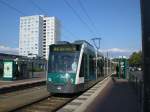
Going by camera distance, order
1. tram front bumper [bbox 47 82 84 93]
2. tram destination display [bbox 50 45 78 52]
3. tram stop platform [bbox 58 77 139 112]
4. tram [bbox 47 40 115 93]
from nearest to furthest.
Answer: tram stop platform [bbox 58 77 139 112] → tram front bumper [bbox 47 82 84 93] → tram [bbox 47 40 115 93] → tram destination display [bbox 50 45 78 52]

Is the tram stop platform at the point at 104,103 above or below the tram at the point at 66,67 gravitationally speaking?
below

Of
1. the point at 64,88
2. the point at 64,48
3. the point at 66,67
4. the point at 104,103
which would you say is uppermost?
the point at 64,48

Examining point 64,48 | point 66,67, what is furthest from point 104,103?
point 64,48

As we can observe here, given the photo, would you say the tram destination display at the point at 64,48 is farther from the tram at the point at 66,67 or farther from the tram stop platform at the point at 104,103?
the tram stop platform at the point at 104,103

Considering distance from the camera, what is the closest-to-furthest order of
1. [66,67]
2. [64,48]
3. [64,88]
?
[64,88]
[66,67]
[64,48]

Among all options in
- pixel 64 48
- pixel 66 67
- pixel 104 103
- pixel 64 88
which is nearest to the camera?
pixel 104 103

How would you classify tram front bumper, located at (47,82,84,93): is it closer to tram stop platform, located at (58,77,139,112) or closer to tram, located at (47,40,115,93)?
tram, located at (47,40,115,93)

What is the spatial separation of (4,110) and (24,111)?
2.53 feet

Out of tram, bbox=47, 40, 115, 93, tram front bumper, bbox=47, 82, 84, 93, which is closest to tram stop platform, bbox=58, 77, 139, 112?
tram front bumper, bbox=47, 82, 84, 93

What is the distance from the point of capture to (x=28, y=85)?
91.7ft

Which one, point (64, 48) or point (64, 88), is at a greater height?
point (64, 48)

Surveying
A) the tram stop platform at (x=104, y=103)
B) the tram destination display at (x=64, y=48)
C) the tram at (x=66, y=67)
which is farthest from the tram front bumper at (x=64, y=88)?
the tram destination display at (x=64, y=48)

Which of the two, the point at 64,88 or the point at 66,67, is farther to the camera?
the point at 66,67

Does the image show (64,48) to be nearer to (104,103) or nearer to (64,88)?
(64,88)
